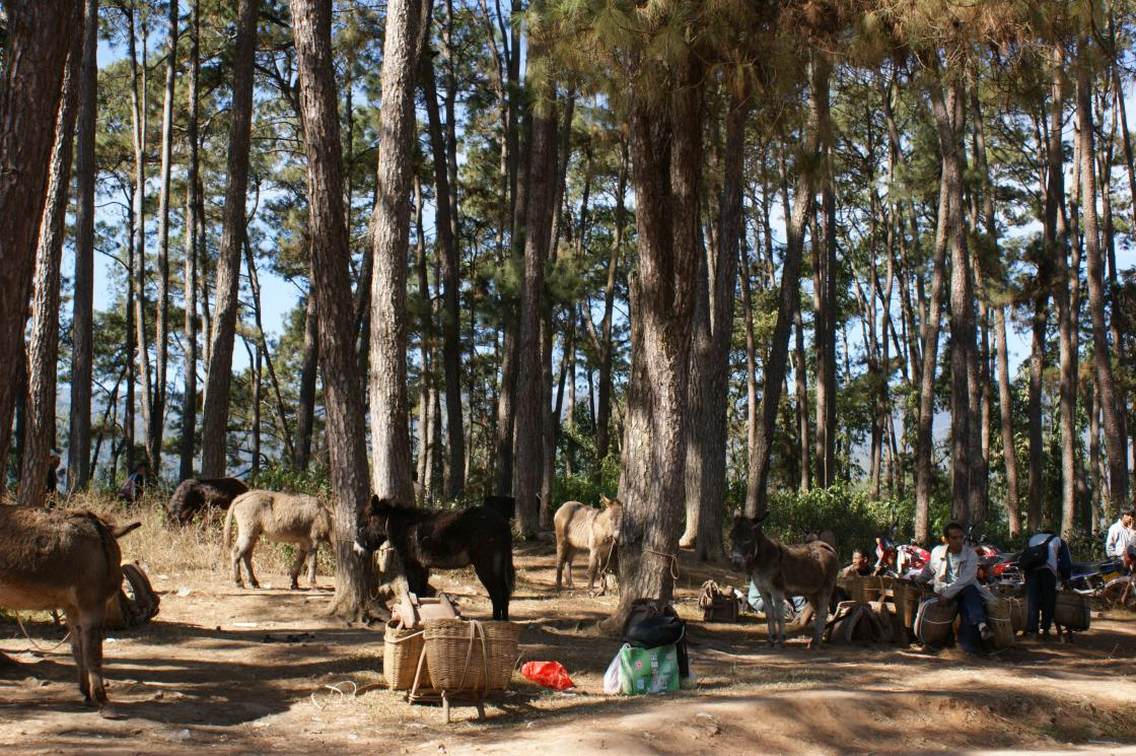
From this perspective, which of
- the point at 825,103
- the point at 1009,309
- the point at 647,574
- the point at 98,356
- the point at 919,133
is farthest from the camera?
the point at 98,356

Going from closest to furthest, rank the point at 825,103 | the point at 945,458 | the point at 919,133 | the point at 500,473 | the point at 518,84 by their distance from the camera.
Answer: the point at 825,103, the point at 500,473, the point at 518,84, the point at 919,133, the point at 945,458

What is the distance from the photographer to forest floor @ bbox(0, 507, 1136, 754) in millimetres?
7680

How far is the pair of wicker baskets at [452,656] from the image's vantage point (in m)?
8.45

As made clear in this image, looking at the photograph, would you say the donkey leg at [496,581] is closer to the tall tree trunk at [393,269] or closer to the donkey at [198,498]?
the tall tree trunk at [393,269]

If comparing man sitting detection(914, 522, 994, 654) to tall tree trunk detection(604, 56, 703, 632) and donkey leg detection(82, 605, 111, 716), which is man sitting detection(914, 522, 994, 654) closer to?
tall tree trunk detection(604, 56, 703, 632)

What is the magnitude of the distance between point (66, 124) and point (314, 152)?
4.18 meters

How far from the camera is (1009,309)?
121ft

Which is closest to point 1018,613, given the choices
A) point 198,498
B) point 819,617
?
point 819,617

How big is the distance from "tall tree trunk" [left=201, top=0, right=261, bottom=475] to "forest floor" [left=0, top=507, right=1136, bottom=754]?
21.1 feet

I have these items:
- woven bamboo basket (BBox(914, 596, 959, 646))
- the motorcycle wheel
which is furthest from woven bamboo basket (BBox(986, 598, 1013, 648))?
the motorcycle wheel

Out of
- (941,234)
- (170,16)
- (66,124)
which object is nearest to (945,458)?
(941,234)

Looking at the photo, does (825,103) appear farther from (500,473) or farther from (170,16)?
(170,16)

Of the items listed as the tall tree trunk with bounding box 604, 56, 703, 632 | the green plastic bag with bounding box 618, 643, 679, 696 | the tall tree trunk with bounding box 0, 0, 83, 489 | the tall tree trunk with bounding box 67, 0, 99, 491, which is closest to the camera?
the tall tree trunk with bounding box 0, 0, 83, 489

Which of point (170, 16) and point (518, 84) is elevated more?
point (170, 16)
